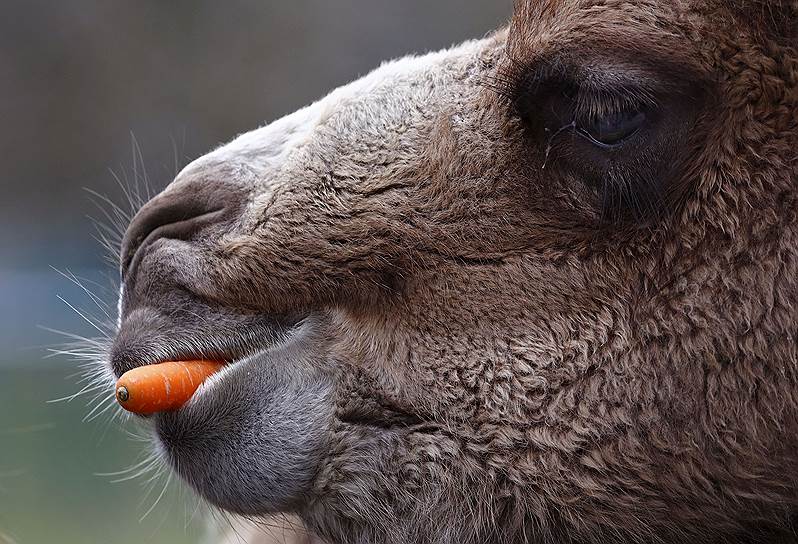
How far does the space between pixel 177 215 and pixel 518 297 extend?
81cm

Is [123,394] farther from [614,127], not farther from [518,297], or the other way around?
[614,127]

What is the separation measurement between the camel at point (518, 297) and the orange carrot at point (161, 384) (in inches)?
1.1

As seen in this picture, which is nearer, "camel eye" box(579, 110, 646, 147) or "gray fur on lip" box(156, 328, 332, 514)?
"camel eye" box(579, 110, 646, 147)

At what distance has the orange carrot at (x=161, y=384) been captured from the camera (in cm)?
218

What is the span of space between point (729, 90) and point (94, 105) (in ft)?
38.0

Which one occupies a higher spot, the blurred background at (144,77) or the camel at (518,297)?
the blurred background at (144,77)

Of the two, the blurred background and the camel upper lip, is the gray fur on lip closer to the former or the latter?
the camel upper lip

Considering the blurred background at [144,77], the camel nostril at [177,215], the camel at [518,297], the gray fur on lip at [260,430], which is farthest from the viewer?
the blurred background at [144,77]

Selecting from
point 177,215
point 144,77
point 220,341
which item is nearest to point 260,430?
point 220,341

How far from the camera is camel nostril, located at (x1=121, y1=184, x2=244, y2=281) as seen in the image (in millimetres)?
2301

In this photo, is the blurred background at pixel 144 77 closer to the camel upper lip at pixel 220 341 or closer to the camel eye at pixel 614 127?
the camel upper lip at pixel 220 341

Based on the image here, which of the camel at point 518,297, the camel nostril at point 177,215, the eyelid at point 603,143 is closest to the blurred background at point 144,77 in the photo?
the camel nostril at point 177,215

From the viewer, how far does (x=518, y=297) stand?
203 cm

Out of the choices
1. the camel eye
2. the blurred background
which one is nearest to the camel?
the camel eye
